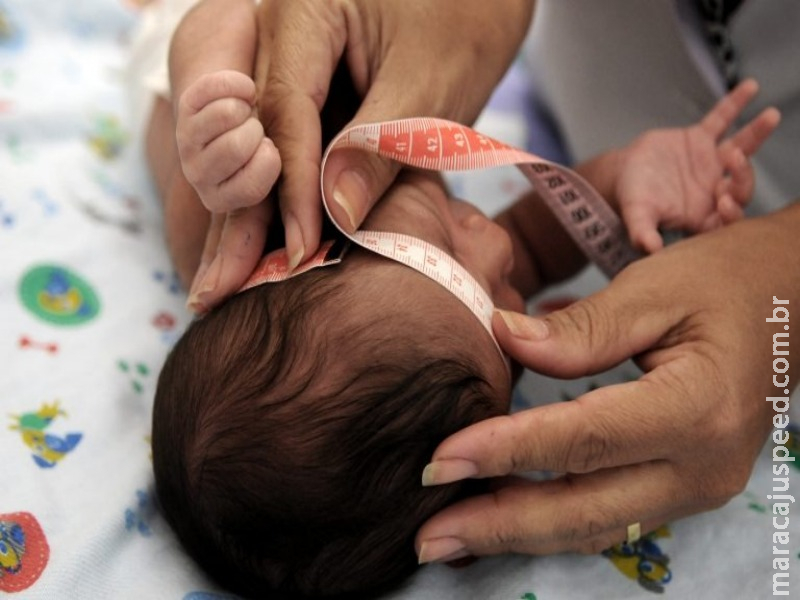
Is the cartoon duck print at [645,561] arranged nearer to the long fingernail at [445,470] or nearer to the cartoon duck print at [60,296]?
the long fingernail at [445,470]

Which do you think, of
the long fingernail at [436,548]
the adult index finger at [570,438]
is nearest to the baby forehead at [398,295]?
the adult index finger at [570,438]

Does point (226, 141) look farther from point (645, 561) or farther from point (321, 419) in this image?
point (645, 561)

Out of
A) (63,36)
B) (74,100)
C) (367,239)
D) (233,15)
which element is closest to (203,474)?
(367,239)

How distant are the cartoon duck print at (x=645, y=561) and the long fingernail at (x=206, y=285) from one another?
63cm

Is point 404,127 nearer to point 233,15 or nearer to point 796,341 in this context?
point 233,15

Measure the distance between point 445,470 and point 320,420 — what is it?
151 millimetres

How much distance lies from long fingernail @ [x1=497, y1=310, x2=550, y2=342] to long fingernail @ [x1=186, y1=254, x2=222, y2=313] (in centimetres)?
36

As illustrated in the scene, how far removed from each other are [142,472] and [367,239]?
46cm

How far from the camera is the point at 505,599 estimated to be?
1066mm

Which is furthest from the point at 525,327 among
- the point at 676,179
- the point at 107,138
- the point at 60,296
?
the point at 107,138

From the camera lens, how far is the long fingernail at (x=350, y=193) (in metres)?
1.04

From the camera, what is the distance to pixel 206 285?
3.50 feet

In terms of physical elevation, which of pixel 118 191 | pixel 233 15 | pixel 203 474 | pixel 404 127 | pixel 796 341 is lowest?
pixel 796 341

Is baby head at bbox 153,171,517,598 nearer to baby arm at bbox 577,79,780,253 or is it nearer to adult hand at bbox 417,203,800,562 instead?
adult hand at bbox 417,203,800,562
